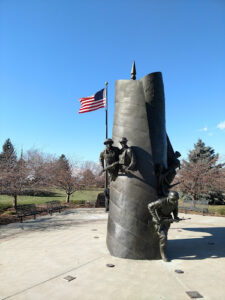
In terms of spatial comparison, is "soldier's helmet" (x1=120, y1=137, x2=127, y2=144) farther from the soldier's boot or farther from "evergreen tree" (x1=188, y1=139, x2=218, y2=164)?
"evergreen tree" (x1=188, y1=139, x2=218, y2=164)

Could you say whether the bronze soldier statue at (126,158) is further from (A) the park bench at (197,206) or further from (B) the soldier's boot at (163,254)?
(A) the park bench at (197,206)

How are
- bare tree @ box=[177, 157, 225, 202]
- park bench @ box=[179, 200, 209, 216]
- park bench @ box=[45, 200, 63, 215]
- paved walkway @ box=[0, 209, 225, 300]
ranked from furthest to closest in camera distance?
bare tree @ box=[177, 157, 225, 202]
park bench @ box=[179, 200, 209, 216]
park bench @ box=[45, 200, 63, 215]
paved walkway @ box=[0, 209, 225, 300]

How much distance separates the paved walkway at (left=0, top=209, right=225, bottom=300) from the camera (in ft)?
14.3

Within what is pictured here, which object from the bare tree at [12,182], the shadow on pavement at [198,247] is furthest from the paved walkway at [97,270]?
the bare tree at [12,182]

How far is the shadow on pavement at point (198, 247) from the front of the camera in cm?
672

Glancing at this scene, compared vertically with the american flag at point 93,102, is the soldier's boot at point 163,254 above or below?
below

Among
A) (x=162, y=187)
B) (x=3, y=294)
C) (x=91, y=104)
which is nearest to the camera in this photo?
(x=3, y=294)

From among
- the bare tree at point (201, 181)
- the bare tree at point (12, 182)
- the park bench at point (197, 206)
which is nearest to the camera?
the park bench at point (197, 206)

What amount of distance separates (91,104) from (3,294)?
1275 cm

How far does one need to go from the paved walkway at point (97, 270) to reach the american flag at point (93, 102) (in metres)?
9.22

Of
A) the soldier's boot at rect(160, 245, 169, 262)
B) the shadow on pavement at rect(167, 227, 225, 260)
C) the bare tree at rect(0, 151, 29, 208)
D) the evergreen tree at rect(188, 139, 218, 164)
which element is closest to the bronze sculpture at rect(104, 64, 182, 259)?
the soldier's boot at rect(160, 245, 169, 262)

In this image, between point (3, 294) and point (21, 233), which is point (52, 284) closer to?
point (3, 294)

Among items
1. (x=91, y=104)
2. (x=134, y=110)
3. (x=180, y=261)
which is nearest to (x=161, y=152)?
(x=134, y=110)

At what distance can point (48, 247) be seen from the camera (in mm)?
7375
